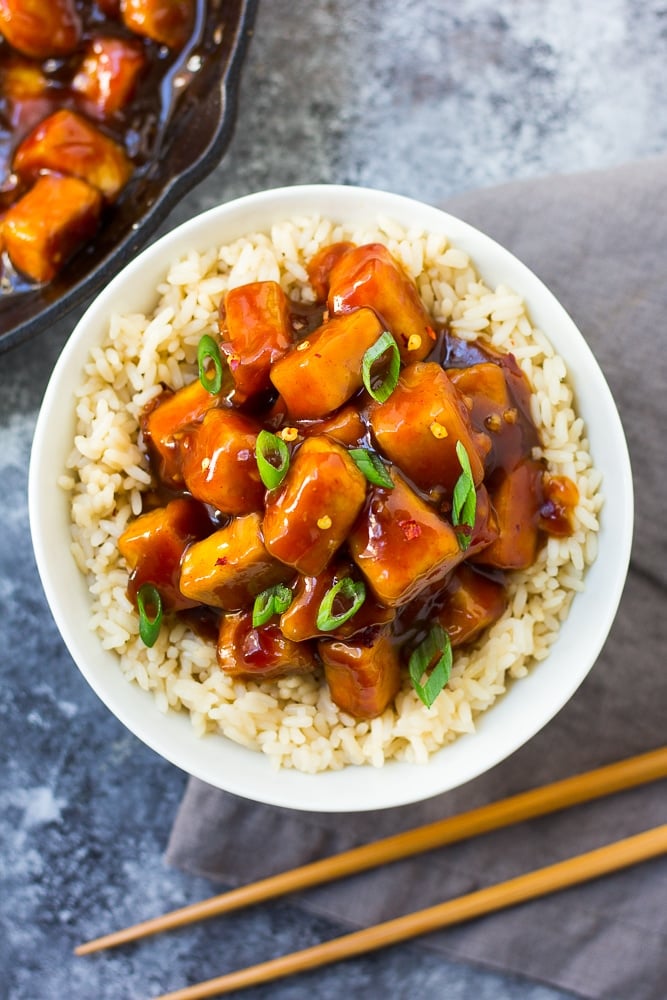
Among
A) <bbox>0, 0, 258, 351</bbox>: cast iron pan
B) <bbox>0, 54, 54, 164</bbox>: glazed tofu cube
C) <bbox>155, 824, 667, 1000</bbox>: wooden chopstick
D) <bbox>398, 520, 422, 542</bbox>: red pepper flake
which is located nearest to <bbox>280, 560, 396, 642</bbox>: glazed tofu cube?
<bbox>398, 520, 422, 542</bbox>: red pepper flake

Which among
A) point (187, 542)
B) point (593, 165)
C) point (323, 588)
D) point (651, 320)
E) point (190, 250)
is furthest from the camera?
point (593, 165)

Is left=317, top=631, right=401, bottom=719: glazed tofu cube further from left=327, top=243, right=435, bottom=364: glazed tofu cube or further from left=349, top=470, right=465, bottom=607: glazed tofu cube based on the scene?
left=327, top=243, right=435, bottom=364: glazed tofu cube

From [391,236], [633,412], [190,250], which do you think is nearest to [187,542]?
[190,250]

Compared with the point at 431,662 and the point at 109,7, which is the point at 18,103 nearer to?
the point at 109,7

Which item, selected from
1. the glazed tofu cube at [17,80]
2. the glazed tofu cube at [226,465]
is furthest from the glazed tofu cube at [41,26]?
the glazed tofu cube at [226,465]

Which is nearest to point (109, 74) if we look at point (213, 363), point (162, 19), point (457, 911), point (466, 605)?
point (162, 19)

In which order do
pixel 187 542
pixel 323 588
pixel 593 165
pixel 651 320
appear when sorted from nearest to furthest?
1. pixel 323 588
2. pixel 187 542
3. pixel 651 320
4. pixel 593 165

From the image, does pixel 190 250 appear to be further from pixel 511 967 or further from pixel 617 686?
pixel 511 967
